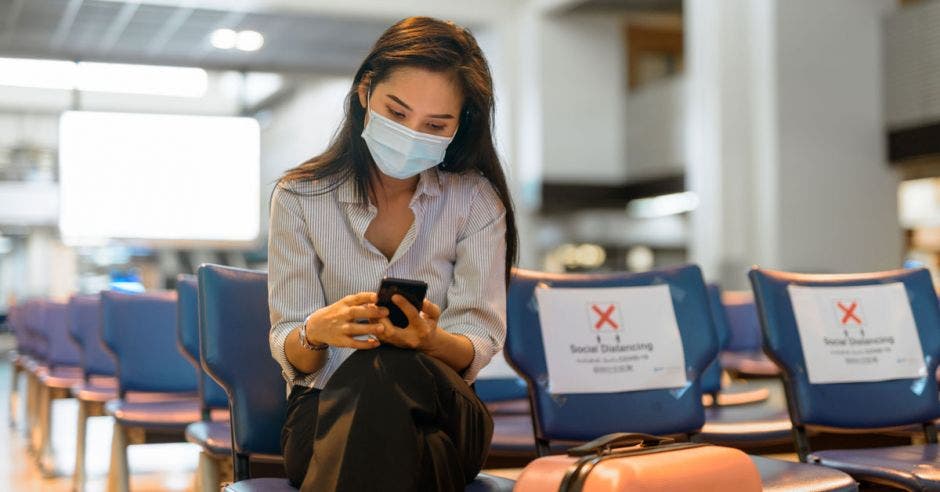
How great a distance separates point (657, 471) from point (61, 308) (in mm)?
5664

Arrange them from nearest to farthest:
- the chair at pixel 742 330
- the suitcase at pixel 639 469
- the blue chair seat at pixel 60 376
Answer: the suitcase at pixel 639 469, the chair at pixel 742 330, the blue chair seat at pixel 60 376

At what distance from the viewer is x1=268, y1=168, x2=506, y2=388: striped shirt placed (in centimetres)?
188

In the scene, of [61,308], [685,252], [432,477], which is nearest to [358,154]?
[432,477]

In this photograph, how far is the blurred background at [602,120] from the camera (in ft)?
29.3

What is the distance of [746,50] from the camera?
9.19m

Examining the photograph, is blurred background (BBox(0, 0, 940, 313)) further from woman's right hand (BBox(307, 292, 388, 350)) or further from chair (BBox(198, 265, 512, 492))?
woman's right hand (BBox(307, 292, 388, 350))

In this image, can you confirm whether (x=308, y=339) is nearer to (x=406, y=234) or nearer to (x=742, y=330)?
(x=406, y=234)

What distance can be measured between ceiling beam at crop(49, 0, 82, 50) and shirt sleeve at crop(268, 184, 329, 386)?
9.79 meters

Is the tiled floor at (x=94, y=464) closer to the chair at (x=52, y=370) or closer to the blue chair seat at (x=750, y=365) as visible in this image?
the chair at (x=52, y=370)

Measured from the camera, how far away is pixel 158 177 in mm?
12398

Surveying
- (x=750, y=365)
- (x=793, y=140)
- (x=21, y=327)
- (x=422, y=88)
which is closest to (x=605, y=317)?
(x=422, y=88)

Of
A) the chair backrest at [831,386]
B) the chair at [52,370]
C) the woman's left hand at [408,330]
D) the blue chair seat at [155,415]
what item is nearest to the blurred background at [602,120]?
the chair at [52,370]

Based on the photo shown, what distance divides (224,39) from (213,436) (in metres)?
10.4

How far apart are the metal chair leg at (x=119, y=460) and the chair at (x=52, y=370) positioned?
1889 mm
